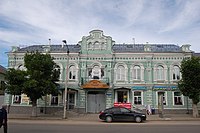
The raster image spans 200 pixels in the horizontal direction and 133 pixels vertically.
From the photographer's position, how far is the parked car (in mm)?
20688

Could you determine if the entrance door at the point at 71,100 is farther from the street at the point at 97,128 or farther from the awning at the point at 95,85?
the street at the point at 97,128

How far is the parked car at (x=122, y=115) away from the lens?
20688 mm

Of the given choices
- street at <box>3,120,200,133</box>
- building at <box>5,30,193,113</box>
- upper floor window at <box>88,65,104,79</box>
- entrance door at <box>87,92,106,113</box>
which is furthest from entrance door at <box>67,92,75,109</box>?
street at <box>3,120,200,133</box>

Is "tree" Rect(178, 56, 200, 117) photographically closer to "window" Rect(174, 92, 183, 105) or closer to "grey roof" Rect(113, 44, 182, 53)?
"window" Rect(174, 92, 183, 105)

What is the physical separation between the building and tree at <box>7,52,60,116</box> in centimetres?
614

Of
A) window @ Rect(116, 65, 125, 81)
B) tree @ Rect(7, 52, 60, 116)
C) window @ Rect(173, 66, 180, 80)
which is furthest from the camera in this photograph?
window @ Rect(116, 65, 125, 81)

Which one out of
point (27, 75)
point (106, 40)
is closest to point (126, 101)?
point (106, 40)

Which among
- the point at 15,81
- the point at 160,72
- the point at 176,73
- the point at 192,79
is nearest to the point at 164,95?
the point at 160,72

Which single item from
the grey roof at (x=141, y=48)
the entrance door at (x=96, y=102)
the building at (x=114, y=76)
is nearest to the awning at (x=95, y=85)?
the building at (x=114, y=76)

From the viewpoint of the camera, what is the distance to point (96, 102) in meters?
30.4

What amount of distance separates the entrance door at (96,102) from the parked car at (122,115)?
357 inches

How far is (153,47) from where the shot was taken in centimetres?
3353

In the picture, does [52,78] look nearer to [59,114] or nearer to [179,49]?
[59,114]

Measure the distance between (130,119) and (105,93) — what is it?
9788 mm
